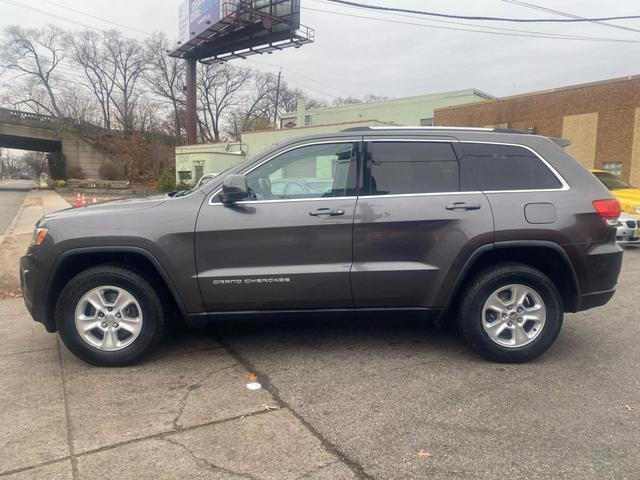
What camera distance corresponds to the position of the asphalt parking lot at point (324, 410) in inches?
107

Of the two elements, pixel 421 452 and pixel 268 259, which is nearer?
pixel 421 452

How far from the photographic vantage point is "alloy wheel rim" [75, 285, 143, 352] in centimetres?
398

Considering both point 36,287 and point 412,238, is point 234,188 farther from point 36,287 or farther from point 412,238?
point 36,287

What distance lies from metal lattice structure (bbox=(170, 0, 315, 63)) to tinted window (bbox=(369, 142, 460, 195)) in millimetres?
33554

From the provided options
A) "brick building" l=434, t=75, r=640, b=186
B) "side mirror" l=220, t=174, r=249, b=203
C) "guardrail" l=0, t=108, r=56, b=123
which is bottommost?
"side mirror" l=220, t=174, r=249, b=203

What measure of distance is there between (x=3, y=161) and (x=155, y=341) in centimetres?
13863

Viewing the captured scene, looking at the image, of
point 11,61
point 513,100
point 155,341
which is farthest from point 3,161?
point 155,341

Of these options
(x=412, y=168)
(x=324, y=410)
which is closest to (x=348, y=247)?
(x=412, y=168)

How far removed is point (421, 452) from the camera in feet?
9.25

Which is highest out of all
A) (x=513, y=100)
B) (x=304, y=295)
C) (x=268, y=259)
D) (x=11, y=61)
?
(x=11, y=61)

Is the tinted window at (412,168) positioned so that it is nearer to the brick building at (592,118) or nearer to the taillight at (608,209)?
the taillight at (608,209)

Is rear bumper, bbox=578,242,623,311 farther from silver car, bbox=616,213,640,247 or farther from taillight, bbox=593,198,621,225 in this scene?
silver car, bbox=616,213,640,247

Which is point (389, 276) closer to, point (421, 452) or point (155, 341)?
point (421, 452)

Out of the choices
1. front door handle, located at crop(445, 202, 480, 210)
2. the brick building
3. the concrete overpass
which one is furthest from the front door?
the concrete overpass
